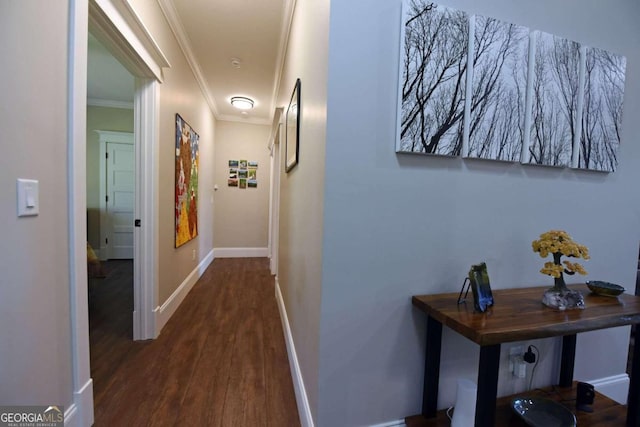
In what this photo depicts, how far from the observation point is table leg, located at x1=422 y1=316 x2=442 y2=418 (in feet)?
3.89

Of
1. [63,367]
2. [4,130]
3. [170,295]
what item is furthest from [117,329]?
[4,130]

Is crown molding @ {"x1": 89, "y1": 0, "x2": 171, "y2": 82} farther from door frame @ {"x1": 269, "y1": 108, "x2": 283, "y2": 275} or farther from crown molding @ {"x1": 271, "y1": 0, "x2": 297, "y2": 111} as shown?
door frame @ {"x1": 269, "y1": 108, "x2": 283, "y2": 275}

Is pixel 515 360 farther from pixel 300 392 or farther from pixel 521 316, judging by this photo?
pixel 300 392

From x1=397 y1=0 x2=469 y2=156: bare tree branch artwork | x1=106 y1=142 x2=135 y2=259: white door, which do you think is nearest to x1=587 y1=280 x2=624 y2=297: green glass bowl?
x1=397 y1=0 x2=469 y2=156: bare tree branch artwork

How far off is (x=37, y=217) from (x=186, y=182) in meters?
2.04

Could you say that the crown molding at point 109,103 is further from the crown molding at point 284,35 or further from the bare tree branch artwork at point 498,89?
the bare tree branch artwork at point 498,89

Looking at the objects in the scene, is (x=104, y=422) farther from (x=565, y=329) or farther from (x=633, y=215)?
(x=633, y=215)

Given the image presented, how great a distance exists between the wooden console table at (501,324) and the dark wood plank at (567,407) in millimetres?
44

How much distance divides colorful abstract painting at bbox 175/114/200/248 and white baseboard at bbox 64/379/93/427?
156 centimetres

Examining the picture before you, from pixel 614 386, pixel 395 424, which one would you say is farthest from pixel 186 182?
pixel 614 386

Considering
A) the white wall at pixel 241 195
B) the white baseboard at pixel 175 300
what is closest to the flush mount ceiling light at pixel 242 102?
the white wall at pixel 241 195

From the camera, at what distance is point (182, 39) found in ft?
8.74

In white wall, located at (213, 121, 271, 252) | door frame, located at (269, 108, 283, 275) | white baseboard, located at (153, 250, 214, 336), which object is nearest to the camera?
white baseboard, located at (153, 250, 214, 336)

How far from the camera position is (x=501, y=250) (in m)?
1.34
